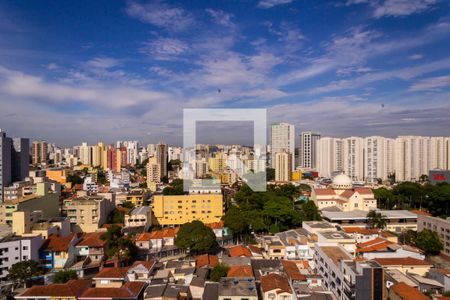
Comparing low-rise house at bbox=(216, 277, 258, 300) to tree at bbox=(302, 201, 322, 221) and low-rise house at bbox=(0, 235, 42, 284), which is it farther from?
tree at bbox=(302, 201, 322, 221)

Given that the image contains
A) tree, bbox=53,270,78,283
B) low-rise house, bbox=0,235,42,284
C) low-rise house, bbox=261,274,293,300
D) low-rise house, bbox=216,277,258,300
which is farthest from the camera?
low-rise house, bbox=0,235,42,284

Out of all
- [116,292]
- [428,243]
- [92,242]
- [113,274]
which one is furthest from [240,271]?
[428,243]

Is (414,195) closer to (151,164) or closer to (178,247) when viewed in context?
(178,247)

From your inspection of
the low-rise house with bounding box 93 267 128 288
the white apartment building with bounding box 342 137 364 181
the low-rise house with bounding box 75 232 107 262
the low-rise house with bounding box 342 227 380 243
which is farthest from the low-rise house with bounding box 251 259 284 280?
the white apartment building with bounding box 342 137 364 181

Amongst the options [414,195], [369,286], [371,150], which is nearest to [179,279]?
[369,286]

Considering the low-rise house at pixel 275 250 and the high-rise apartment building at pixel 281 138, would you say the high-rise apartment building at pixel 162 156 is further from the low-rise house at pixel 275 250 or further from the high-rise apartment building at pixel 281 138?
the low-rise house at pixel 275 250

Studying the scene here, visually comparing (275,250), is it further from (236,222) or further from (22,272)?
(22,272)

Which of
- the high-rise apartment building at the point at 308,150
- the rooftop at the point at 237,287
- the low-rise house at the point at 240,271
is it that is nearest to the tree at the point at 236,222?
the low-rise house at the point at 240,271
